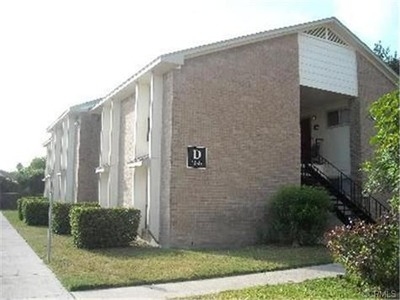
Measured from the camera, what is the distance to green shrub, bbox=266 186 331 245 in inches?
596

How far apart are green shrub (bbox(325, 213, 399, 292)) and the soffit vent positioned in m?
11.0

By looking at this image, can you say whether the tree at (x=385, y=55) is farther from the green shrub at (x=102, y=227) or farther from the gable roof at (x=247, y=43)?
the green shrub at (x=102, y=227)

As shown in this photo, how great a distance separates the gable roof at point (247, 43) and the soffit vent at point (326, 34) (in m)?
0.07

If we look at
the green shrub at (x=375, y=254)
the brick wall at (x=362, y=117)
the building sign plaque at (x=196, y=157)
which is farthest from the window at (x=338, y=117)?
the green shrub at (x=375, y=254)

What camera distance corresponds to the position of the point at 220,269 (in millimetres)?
10938

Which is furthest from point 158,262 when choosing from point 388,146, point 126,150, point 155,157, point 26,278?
point 126,150

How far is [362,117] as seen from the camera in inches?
786

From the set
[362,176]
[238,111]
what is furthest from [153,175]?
[362,176]

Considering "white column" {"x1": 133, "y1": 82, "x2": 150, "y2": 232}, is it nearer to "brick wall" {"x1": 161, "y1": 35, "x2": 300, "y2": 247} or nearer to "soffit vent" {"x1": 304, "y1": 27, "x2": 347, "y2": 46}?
"brick wall" {"x1": 161, "y1": 35, "x2": 300, "y2": 247}

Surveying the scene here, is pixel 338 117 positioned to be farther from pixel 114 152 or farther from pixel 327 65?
pixel 114 152

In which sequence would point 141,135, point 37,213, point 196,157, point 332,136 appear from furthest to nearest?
point 37,213 → point 332,136 → point 141,135 → point 196,157

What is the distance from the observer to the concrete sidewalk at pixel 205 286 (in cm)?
891

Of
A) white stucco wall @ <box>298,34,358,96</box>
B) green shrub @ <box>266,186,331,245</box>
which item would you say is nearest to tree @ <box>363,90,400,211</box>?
green shrub @ <box>266,186,331,245</box>

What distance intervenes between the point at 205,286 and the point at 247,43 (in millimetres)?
9450
